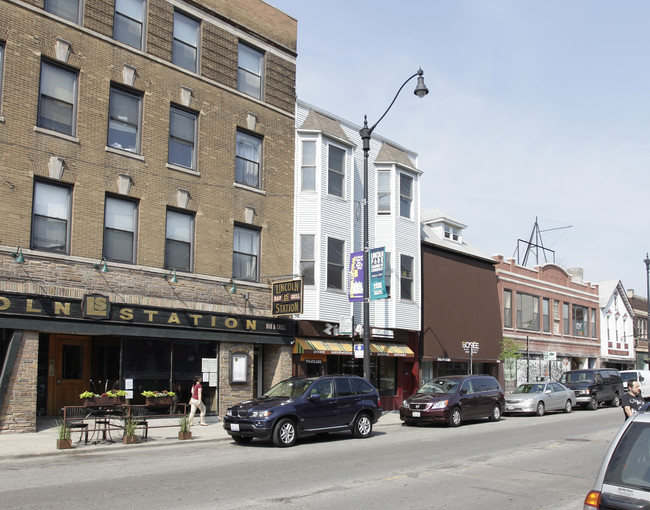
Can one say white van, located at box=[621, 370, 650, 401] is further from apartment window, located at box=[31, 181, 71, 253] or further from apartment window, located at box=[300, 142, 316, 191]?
apartment window, located at box=[31, 181, 71, 253]

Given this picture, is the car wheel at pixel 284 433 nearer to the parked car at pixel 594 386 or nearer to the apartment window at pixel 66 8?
the apartment window at pixel 66 8

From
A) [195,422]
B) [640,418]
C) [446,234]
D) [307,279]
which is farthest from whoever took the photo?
[446,234]

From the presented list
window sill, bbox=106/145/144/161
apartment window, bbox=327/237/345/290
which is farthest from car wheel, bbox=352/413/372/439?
window sill, bbox=106/145/144/161

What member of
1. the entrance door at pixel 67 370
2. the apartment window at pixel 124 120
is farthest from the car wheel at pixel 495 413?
the apartment window at pixel 124 120

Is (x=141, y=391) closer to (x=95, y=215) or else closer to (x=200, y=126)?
(x=95, y=215)

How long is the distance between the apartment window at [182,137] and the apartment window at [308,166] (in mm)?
4547

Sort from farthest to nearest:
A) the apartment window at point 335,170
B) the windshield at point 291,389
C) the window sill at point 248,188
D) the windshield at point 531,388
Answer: the windshield at point 531,388
the apartment window at point 335,170
the window sill at point 248,188
the windshield at point 291,389

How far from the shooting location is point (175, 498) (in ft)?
28.5

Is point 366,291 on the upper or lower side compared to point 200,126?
lower

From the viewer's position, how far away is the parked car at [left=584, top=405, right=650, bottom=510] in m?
4.61

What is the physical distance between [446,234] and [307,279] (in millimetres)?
12604

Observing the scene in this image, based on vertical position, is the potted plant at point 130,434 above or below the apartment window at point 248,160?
below

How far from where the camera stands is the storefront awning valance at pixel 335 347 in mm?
22141

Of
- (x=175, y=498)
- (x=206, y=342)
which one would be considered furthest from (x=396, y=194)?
(x=175, y=498)
